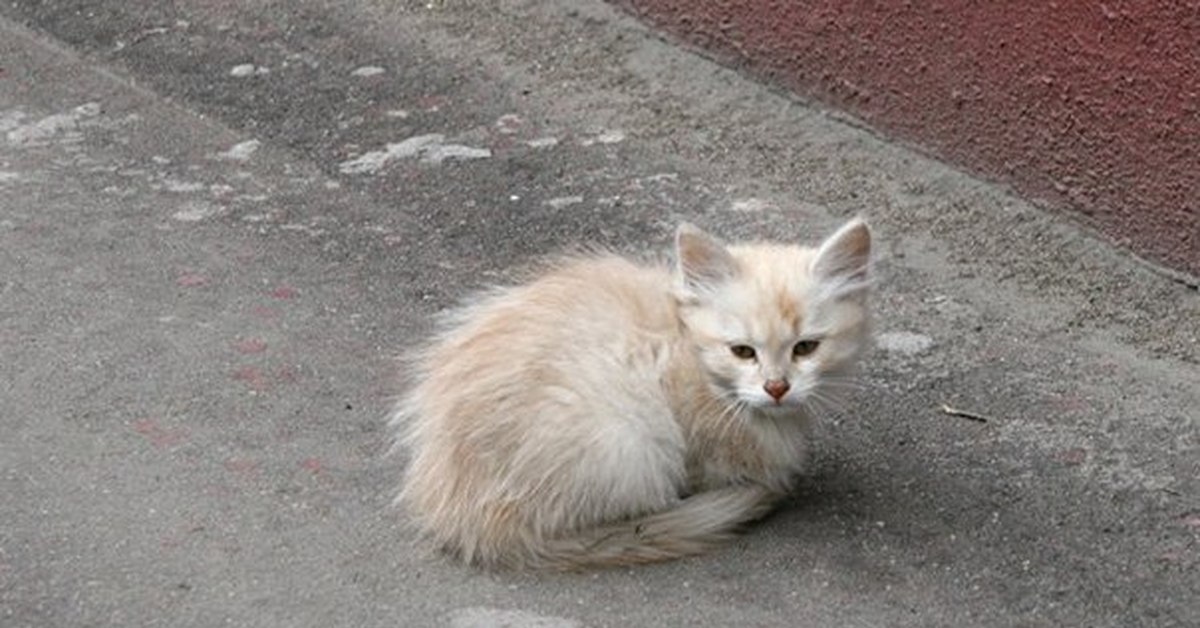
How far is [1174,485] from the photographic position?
4.55m

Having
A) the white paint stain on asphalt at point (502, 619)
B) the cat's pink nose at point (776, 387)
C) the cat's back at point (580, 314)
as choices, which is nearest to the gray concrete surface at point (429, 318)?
the white paint stain on asphalt at point (502, 619)

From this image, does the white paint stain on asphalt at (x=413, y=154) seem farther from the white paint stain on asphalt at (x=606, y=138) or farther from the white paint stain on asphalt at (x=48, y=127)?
the white paint stain on asphalt at (x=48, y=127)

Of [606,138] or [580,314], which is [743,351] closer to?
[580,314]

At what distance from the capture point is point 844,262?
429 centimetres

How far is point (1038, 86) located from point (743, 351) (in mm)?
1778

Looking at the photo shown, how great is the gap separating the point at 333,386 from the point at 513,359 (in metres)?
0.88

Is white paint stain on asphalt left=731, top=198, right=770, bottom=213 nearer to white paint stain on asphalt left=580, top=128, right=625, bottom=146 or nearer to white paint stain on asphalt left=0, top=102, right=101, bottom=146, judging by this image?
white paint stain on asphalt left=580, top=128, right=625, bottom=146

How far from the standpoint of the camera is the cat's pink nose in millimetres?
4219

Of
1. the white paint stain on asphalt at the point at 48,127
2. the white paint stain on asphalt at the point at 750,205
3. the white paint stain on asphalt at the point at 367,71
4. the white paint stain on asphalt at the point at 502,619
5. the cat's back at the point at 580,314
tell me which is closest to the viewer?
the white paint stain on asphalt at the point at 502,619

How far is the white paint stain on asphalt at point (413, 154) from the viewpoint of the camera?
6281 millimetres

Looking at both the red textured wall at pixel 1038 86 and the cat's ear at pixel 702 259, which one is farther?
the red textured wall at pixel 1038 86

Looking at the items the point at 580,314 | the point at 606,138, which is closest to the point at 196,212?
the point at 606,138

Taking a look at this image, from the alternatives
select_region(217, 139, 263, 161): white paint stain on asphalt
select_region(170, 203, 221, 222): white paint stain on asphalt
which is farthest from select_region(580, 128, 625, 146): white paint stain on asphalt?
select_region(170, 203, 221, 222): white paint stain on asphalt

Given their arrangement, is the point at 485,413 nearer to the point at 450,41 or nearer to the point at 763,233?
the point at 763,233
